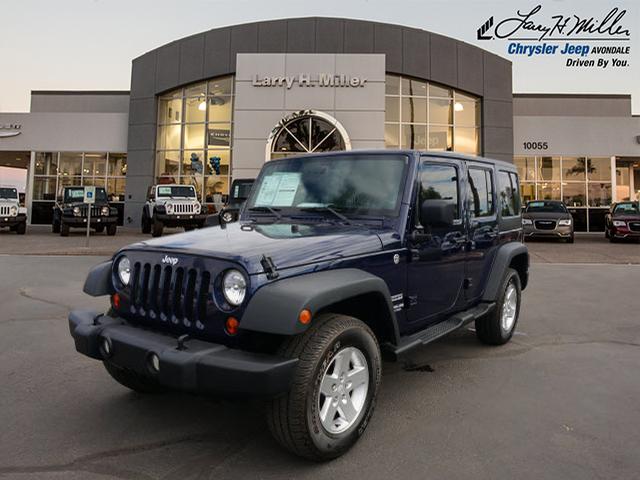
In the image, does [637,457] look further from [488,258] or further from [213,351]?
[213,351]

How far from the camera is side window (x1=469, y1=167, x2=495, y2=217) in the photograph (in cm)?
427

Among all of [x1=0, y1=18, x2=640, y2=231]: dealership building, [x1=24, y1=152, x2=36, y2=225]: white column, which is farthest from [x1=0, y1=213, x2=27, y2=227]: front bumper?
[x1=24, y1=152, x2=36, y2=225]: white column

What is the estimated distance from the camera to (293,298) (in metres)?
2.30

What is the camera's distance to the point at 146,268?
2814mm

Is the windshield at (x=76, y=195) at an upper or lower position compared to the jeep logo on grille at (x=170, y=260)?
upper

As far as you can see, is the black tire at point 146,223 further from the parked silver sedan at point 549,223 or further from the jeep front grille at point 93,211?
the parked silver sedan at point 549,223

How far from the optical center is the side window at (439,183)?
3537 mm

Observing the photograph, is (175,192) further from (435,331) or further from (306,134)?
(435,331)

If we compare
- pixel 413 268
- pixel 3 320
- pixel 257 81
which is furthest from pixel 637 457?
pixel 257 81

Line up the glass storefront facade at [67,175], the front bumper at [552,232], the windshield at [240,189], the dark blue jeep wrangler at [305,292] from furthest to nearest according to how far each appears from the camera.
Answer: the glass storefront facade at [67,175], the front bumper at [552,232], the windshield at [240,189], the dark blue jeep wrangler at [305,292]

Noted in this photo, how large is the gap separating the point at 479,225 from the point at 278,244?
2.36 meters

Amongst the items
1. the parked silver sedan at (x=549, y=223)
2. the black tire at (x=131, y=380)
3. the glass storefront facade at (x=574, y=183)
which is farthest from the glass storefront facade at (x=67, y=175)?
the black tire at (x=131, y=380)

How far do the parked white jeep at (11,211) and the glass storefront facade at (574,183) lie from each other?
2405 centimetres

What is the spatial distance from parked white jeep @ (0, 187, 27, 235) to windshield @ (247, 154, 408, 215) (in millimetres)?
18972
